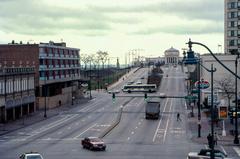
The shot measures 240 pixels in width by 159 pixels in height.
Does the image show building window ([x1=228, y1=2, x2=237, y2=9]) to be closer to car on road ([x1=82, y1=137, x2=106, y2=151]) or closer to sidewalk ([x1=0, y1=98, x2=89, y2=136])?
sidewalk ([x1=0, y1=98, x2=89, y2=136])

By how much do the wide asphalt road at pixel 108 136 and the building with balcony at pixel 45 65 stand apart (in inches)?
340

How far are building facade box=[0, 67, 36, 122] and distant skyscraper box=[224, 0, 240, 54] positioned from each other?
55493 millimetres

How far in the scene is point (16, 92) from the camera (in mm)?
91125

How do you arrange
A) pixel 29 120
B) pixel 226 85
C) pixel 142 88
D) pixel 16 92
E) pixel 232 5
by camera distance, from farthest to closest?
pixel 142 88 → pixel 232 5 → pixel 226 85 → pixel 16 92 → pixel 29 120

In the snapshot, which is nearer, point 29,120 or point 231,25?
point 29,120

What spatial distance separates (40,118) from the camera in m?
90.5

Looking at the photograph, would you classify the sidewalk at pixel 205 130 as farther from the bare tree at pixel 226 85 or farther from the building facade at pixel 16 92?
the building facade at pixel 16 92

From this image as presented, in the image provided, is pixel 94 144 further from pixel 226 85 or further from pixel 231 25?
pixel 231 25

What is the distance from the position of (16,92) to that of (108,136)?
30.4 metres

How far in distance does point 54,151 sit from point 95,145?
3.97 m

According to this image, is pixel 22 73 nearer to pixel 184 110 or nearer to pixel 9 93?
pixel 9 93

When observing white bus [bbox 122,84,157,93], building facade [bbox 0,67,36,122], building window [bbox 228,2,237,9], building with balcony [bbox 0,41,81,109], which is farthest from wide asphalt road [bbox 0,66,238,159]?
white bus [bbox 122,84,157,93]

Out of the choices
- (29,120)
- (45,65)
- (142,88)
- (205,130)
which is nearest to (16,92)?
(29,120)

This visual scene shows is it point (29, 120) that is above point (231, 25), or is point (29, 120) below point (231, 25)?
below
